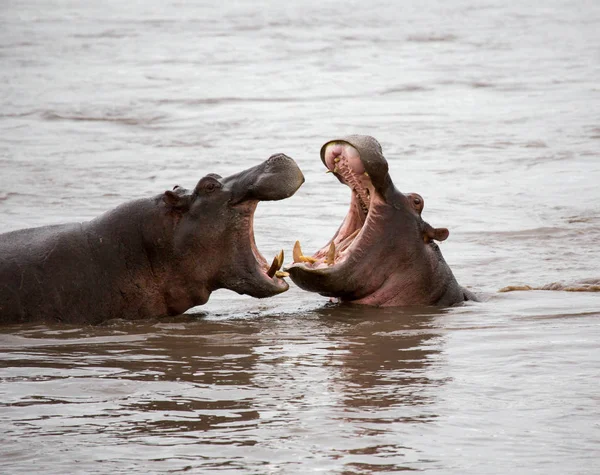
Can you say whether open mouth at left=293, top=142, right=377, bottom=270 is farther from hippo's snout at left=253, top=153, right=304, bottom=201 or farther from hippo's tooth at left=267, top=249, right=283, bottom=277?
hippo's snout at left=253, top=153, right=304, bottom=201

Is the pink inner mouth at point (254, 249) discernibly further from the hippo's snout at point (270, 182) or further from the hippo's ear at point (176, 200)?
the hippo's ear at point (176, 200)

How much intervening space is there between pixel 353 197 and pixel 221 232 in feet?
2.77

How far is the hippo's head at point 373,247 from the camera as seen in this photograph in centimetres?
665


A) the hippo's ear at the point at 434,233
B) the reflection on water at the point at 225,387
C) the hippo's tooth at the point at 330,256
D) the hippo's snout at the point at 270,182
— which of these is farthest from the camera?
the hippo's ear at the point at 434,233

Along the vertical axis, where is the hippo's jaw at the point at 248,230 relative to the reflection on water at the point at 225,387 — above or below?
above

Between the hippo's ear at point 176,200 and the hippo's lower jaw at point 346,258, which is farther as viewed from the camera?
the hippo's lower jaw at point 346,258

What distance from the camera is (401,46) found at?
23.1 metres

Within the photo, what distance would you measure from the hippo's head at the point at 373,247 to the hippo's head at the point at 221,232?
0.85 ft

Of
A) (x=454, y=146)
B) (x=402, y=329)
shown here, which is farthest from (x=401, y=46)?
(x=402, y=329)

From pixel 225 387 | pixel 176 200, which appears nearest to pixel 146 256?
pixel 176 200

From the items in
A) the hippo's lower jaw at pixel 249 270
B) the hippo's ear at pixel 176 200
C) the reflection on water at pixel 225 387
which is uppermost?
the hippo's ear at pixel 176 200

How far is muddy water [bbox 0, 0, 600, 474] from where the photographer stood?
14.7 feet

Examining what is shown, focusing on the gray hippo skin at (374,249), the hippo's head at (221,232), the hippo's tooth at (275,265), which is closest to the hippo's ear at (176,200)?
the hippo's head at (221,232)

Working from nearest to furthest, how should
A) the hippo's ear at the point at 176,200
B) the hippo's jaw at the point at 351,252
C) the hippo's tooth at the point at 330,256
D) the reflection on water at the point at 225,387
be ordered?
the reflection on water at the point at 225,387, the hippo's ear at the point at 176,200, the hippo's jaw at the point at 351,252, the hippo's tooth at the point at 330,256
